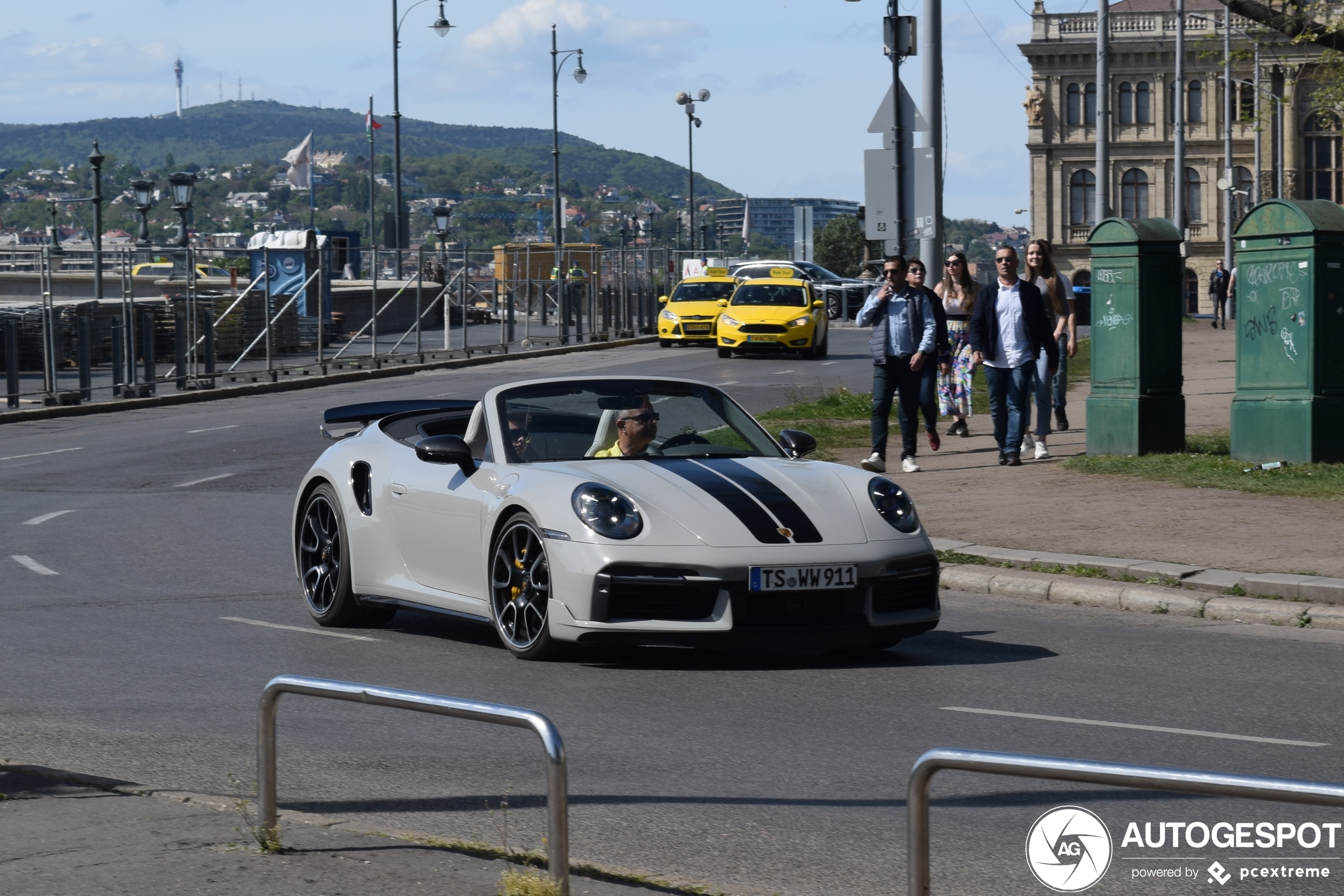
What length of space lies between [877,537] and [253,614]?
3775 mm

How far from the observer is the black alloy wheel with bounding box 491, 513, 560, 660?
8.23 m

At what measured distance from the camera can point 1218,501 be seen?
1343 centimetres

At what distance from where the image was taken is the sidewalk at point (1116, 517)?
11109 millimetres

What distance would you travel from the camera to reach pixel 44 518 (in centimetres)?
1512

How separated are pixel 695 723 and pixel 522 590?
164cm

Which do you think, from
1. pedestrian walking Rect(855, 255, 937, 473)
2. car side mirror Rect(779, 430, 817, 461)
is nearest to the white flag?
pedestrian walking Rect(855, 255, 937, 473)

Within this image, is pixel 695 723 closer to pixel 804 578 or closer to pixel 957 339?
pixel 804 578

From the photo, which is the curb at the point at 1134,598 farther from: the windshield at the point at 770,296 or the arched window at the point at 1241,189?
the arched window at the point at 1241,189

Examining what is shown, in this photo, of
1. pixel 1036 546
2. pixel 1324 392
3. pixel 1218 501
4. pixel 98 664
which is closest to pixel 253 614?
pixel 98 664

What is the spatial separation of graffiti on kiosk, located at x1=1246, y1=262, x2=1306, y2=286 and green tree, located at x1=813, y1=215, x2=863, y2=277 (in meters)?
111

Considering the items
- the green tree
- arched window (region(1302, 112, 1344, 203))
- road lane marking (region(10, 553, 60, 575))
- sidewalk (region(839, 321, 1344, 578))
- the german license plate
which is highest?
arched window (region(1302, 112, 1344, 203))

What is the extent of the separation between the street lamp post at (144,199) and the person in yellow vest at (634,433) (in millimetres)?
35633

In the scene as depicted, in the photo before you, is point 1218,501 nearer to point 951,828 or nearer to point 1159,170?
point 951,828

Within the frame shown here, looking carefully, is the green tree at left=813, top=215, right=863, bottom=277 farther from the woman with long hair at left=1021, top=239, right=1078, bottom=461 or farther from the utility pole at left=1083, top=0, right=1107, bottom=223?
the woman with long hair at left=1021, top=239, right=1078, bottom=461
